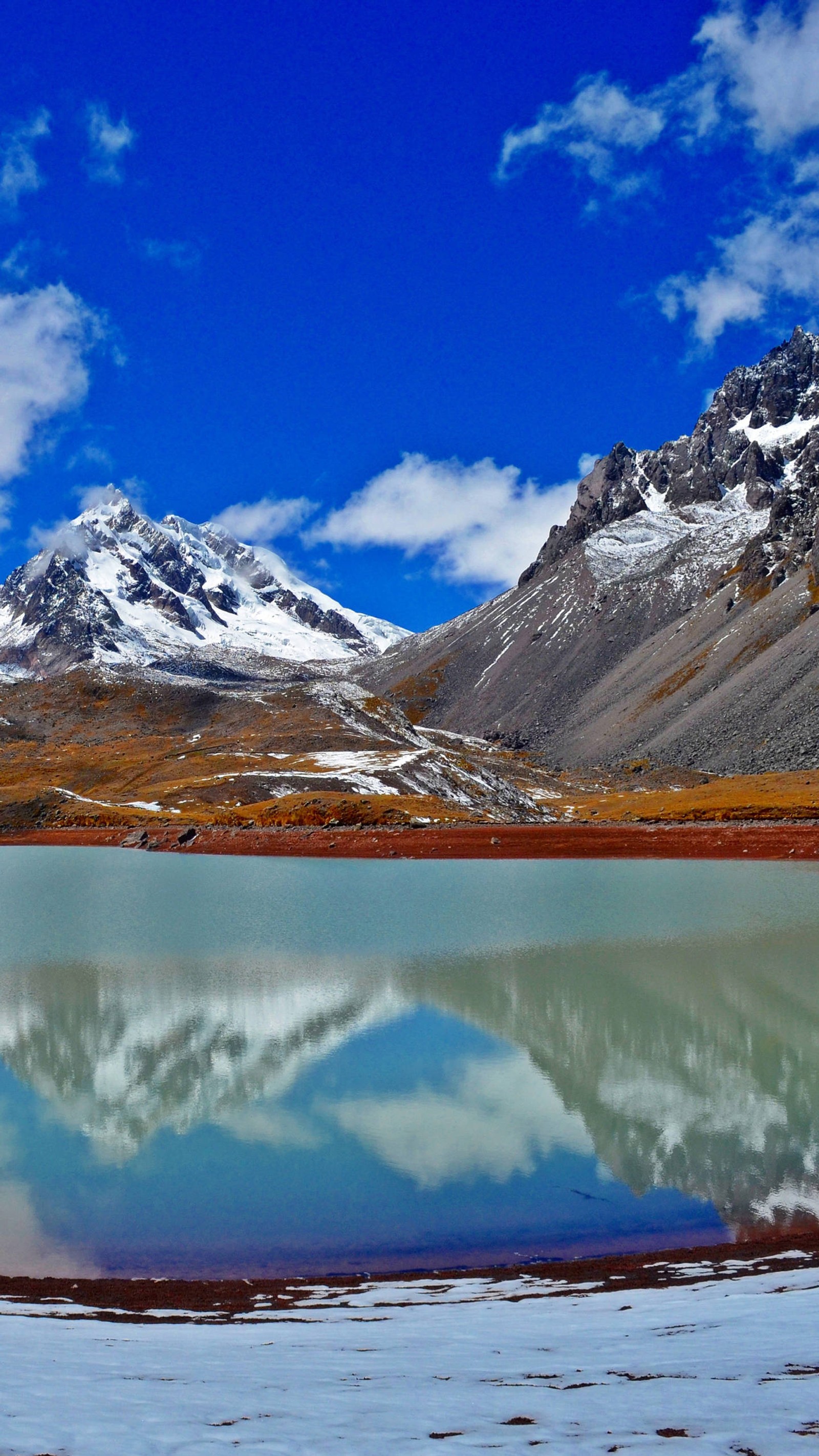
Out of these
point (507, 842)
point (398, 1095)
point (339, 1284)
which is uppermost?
point (507, 842)

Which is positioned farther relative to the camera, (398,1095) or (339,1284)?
(398,1095)

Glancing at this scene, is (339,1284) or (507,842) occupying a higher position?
(507,842)

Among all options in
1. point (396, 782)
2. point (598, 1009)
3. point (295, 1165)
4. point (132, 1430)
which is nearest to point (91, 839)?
point (396, 782)

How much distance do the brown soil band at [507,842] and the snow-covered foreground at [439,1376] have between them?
70870 mm

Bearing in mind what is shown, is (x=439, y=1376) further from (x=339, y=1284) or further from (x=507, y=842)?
(x=507, y=842)

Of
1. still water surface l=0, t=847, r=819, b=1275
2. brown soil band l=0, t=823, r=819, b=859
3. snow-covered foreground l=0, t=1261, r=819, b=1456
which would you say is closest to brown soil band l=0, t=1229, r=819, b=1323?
snow-covered foreground l=0, t=1261, r=819, b=1456

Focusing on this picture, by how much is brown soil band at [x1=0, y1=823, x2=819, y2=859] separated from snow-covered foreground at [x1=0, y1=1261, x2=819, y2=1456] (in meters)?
70.9

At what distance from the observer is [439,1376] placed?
8.79m

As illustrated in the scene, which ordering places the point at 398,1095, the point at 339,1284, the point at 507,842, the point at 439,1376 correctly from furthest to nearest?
the point at 507,842
the point at 398,1095
the point at 339,1284
the point at 439,1376

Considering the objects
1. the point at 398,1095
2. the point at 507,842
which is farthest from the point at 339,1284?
the point at 507,842

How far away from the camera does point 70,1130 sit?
1927 centimetres

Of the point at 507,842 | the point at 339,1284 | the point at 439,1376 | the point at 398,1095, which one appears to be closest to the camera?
the point at 439,1376

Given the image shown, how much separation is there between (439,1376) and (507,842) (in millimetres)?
79481

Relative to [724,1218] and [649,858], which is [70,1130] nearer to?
[724,1218]
